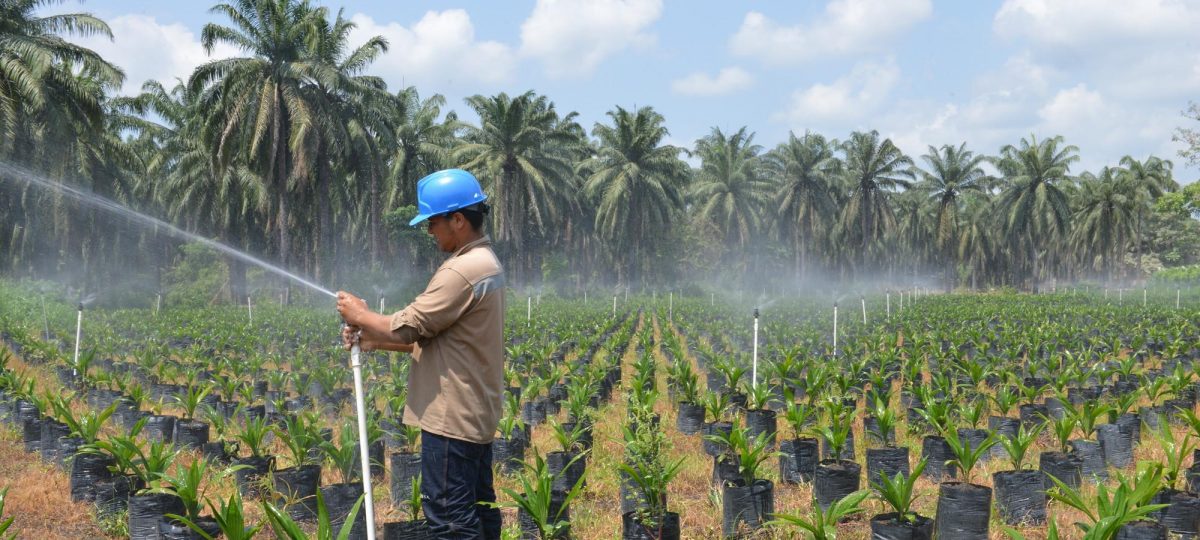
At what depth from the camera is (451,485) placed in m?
3.59

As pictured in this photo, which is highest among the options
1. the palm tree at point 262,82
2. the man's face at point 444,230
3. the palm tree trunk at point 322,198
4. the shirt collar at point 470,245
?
the palm tree at point 262,82

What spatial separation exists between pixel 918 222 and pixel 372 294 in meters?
55.0

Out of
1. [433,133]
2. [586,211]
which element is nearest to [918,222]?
[586,211]

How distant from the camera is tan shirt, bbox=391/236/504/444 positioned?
347cm

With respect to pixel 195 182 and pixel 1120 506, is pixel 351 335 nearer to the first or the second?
pixel 1120 506

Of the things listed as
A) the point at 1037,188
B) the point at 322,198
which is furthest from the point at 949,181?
the point at 322,198

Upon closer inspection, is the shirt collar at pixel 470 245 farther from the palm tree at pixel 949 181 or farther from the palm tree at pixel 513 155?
the palm tree at pixel 949 181

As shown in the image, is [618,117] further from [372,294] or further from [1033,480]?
[1033,480]

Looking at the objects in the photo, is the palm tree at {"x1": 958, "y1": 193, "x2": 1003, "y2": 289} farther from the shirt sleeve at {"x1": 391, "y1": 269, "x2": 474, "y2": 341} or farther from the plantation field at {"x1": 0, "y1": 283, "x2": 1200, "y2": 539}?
the shirt sleeve at {"x1": 391, "y1": 269, "x2": 474, "y2": 341}

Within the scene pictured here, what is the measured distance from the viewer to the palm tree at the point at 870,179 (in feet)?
196

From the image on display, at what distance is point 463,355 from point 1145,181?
7226cm

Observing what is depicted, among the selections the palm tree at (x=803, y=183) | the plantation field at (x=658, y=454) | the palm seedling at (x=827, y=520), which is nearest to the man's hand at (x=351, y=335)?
the plantation field at (x=658, y=454)

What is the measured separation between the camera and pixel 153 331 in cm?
2034

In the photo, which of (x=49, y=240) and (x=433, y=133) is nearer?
(x=49, y=240)
